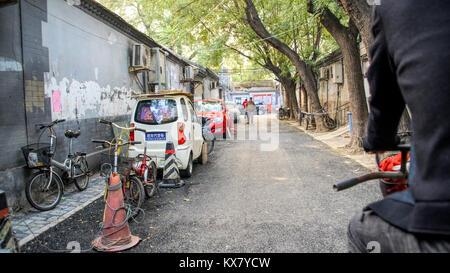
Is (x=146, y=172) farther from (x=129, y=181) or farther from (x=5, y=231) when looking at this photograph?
(x=5, y=231)

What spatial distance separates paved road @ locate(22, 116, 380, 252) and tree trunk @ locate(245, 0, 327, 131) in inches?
370

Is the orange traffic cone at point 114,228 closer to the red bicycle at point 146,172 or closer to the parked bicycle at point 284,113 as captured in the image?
the red bicycle at point 146,172

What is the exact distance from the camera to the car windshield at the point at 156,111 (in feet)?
23.8

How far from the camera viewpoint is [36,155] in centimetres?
531

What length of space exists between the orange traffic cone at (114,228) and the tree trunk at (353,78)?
8.51 m

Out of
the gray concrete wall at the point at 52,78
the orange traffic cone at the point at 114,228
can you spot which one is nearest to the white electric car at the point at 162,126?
the gray concrete wall at the point at 52,78

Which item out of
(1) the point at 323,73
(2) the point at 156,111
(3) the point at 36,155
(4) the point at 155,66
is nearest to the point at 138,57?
(4) the point at 155,66

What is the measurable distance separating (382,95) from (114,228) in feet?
11.4

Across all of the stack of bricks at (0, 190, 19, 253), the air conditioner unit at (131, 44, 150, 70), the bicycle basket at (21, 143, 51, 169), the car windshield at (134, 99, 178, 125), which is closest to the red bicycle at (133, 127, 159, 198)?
the car windshield at (134, 99, 178, 125)

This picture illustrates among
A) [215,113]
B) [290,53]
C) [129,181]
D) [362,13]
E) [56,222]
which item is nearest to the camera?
[56,222]

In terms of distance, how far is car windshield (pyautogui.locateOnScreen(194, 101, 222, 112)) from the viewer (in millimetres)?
16188

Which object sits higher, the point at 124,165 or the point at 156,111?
the point at 156,111

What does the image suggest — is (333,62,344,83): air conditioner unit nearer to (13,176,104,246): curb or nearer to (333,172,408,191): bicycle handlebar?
(13,176,104,246): curb

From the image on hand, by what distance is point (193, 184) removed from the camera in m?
6.89
